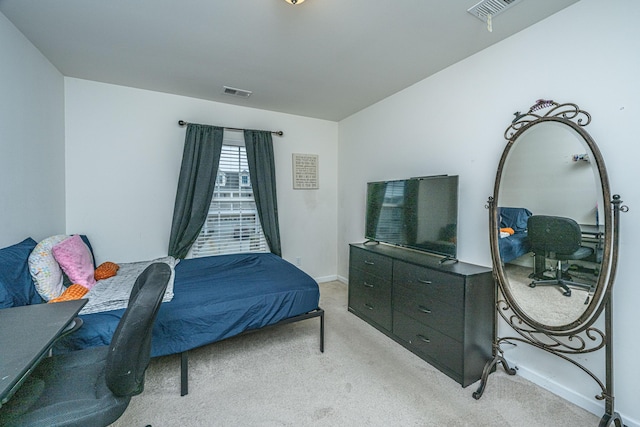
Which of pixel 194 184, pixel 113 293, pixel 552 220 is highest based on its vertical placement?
pixel 194 184

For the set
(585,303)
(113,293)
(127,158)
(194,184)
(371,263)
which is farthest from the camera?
(194,184)

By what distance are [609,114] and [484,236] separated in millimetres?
1066

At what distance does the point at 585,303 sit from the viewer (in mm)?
1626

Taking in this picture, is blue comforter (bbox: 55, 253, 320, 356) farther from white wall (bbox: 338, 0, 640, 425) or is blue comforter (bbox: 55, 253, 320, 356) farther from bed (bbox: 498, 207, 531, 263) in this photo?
white wall (bbox: 338, 0, 640, 425)

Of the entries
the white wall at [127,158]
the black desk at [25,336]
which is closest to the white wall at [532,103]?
the white wall at [127,158]

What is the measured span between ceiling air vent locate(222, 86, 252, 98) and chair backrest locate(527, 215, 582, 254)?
294cm

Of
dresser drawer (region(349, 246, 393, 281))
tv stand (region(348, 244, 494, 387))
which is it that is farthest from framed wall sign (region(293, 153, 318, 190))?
tv stand (region(348, 244, 494, 387))

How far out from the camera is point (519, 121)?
2018mm

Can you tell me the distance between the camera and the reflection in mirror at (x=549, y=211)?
5.34 ft

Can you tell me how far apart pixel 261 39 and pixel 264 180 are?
5.82 ft

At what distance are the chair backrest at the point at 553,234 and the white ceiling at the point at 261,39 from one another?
1.36 m

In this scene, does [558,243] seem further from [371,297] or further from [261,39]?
[261,39]

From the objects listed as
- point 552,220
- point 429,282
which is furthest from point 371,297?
point 552,220

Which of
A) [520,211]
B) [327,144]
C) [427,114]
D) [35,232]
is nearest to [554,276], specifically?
[520,211]
